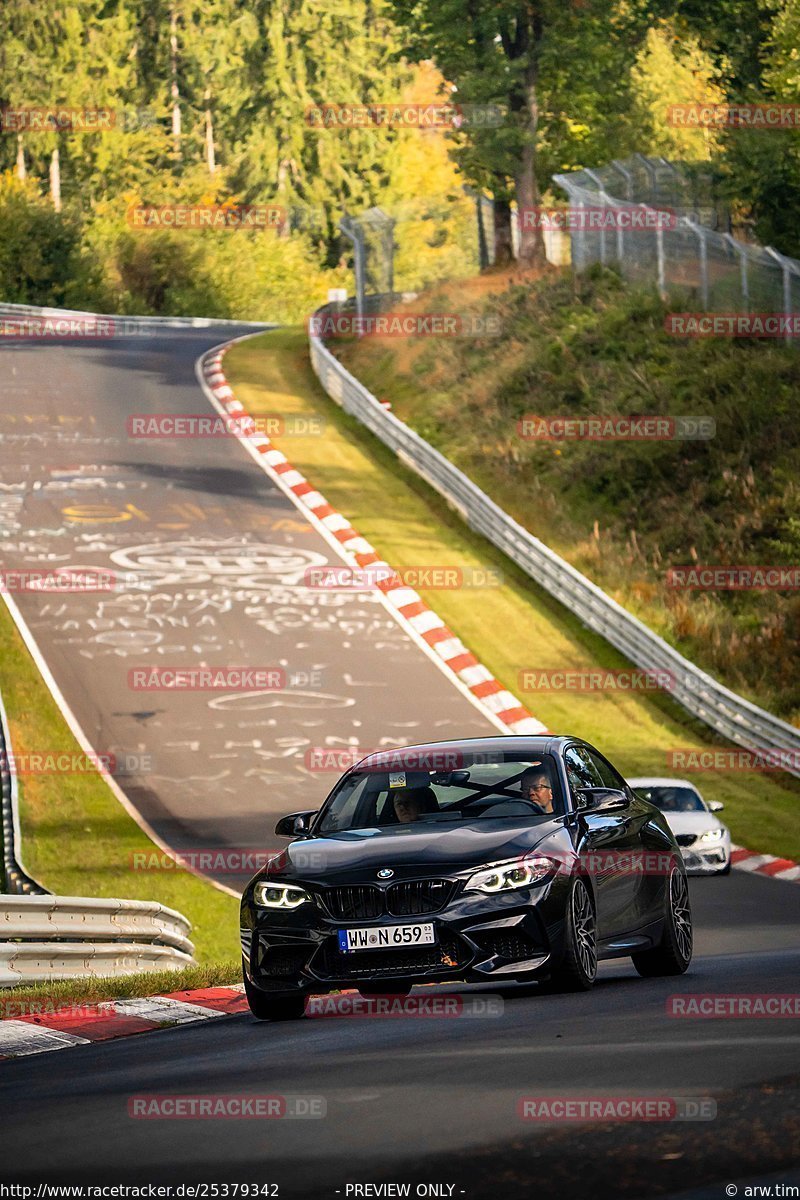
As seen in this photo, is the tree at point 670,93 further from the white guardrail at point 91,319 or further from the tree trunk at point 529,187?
the tree trunk at point 529,187

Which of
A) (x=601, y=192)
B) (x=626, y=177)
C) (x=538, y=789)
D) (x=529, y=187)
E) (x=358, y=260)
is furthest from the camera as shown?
(x=529, y=187)

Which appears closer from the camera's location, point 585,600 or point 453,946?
point 453,946

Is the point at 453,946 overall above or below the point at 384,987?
above

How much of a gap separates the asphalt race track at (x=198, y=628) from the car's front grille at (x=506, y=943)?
34.8 feet

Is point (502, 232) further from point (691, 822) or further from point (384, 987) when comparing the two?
point (384, 987)

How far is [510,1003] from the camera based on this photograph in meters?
10.0

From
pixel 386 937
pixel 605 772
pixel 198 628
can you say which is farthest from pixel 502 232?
pixel 386 937

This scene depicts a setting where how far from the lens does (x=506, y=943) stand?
9.61 meters

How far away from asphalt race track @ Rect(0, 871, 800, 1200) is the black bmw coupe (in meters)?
0.29

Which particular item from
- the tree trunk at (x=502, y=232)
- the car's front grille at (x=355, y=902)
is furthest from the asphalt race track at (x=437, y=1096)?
the tree trunk at (x=502, y=232)

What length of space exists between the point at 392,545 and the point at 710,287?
11.5 m

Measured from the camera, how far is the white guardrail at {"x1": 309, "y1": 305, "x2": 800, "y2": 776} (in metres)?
26.4

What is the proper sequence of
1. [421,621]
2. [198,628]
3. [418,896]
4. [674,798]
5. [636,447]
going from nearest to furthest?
[418,896] → [674,798] → [198,628] → [421,621] → [636,447]

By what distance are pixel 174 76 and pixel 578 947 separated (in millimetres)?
102231
